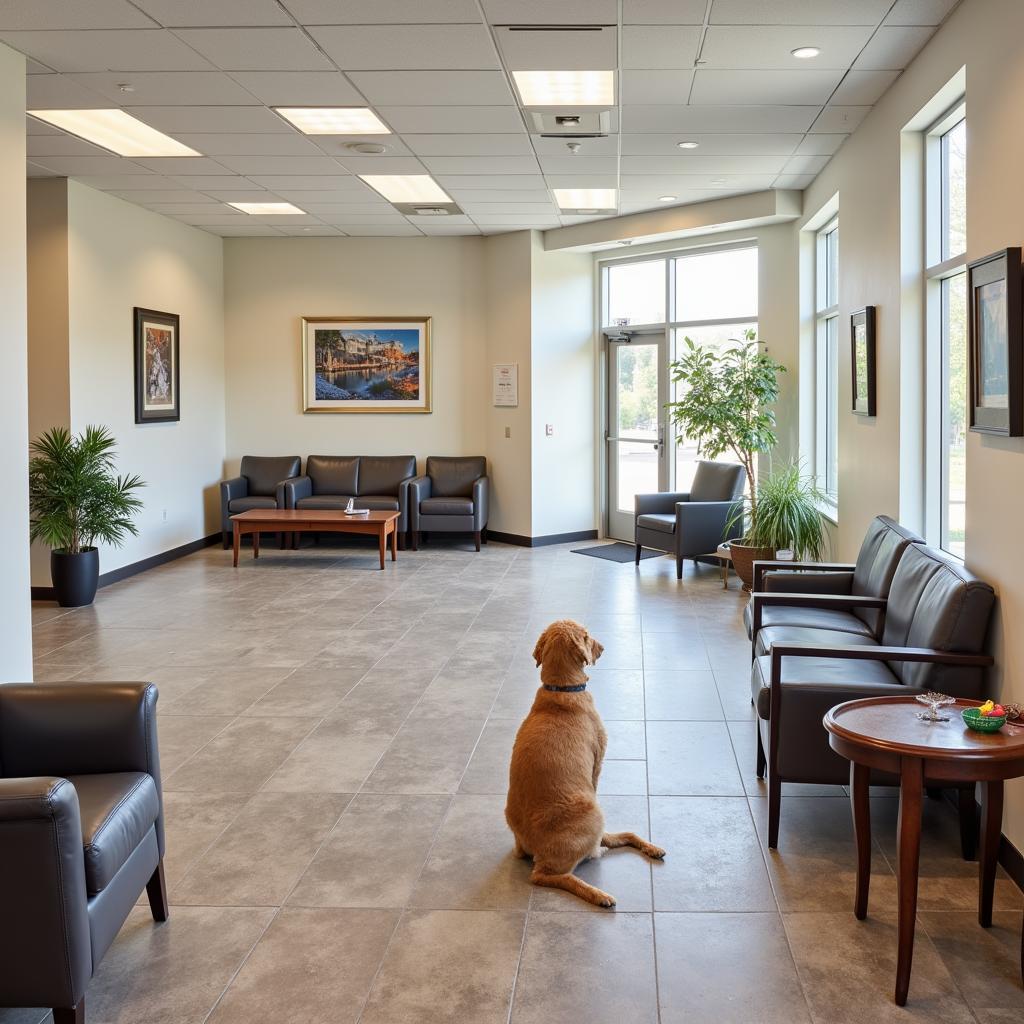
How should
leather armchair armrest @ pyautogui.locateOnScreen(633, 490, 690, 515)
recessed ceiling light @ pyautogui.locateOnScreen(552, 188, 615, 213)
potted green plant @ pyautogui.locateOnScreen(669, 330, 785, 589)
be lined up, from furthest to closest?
leather armchair armrest @ pyautogui.locateOnScreen(633, 490, 690, 515) → recessed ceiling light @ pyautogui.locateOnScreen(552, 188, 615, 213) → potted green plant @ pyautogui.locateOnScreen(669, 330, 785, 589)

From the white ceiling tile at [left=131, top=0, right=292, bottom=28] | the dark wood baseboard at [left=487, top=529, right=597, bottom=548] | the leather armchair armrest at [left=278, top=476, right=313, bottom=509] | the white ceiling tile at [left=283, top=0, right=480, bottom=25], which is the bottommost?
the dark wood baseboard at [left=487, top=529, right=597, bottom=548]

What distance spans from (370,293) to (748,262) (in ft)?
12.9

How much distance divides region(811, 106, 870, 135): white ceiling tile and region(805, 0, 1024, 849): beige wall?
0.19ft

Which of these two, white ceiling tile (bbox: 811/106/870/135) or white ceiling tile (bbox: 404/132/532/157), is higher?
white ceiling tile (bbox: 404/132/532/157)

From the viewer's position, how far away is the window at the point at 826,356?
325 inches

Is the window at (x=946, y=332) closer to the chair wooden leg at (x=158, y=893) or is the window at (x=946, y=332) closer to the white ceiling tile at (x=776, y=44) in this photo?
the white ceiling tile at (x=776, y=44)

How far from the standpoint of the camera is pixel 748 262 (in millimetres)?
9539

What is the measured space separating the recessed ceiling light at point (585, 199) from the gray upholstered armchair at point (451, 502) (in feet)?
9.29

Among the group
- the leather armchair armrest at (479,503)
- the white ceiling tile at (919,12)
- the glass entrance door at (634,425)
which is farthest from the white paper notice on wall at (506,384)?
the white ceiling tile at (919,12)

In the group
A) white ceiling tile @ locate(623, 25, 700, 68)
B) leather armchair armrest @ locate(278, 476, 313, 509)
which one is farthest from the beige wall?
leather armchair armrest @ locate(278, 476, 313, 509)

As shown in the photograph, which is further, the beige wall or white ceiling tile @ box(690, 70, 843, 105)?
white ceiling tile @ box(690, 70, 843, 105)

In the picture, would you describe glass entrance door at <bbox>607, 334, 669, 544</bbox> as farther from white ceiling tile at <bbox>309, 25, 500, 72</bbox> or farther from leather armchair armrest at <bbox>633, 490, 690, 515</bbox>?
white ceiling tile at <bbox>309, 25, 500, 72</bbox>

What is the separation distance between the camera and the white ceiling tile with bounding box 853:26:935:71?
186 inches

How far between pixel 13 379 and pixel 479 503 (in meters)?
5.97
